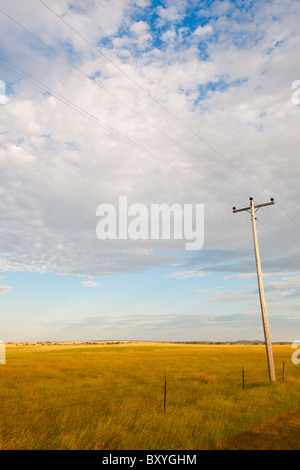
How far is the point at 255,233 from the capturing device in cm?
2239

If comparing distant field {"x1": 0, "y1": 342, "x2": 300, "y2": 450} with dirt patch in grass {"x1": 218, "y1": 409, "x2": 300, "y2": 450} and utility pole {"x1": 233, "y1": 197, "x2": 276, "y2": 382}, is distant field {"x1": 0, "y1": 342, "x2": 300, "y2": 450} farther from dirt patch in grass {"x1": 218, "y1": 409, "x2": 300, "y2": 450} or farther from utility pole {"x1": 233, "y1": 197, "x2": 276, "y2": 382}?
utility pole {"x1": 233, "y1": 197, "x2": 276, "y2": 382}

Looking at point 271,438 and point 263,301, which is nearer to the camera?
point 271,438

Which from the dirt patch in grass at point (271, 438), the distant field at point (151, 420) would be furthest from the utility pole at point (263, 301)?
the dirt patch in grass at point (271, 438)

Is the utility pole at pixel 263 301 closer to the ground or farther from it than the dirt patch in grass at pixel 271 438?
farther from it

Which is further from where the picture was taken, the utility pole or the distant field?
the utility pole

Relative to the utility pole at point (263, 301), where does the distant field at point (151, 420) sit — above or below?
below

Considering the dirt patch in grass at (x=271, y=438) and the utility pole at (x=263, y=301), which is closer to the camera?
the dirt patch in grass at (x=271, y=438)

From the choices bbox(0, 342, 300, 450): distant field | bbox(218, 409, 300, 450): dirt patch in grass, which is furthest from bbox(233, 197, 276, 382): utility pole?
bbox(218, 409, 300, 450): dirt patch in grass

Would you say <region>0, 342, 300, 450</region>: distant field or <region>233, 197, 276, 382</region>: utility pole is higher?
<region>233, 197, 276, 382</region>: utility pole

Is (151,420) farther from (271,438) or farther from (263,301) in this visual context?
(263,301)

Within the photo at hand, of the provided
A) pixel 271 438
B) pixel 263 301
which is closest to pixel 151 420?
pixel 271 438

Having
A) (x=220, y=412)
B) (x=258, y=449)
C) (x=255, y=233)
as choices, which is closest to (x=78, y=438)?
(x=258, y=449)

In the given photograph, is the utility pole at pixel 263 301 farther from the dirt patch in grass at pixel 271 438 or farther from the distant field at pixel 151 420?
the dirt patch in grass at pixel 271 438
